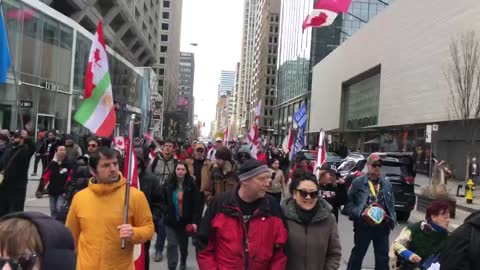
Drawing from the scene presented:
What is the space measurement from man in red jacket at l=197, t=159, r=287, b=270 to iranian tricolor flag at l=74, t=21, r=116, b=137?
426cm

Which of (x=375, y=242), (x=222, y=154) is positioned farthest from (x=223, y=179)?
(x=375, y=242)

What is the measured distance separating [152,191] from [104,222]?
200 centimetres

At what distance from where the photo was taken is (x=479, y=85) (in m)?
29.1

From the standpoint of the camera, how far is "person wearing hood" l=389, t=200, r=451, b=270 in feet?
16.0

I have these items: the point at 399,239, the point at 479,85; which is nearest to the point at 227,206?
the point at 399,239

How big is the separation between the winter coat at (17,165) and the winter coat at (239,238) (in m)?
5.41

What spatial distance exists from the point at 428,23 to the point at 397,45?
7043 millimetres

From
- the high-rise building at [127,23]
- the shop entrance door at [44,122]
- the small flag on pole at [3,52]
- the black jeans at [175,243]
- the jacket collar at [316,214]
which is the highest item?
the high-rise building at [127,23]

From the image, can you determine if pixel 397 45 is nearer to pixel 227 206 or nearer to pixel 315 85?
pixel 315 85

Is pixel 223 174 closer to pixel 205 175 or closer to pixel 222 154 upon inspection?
pixel 222 154

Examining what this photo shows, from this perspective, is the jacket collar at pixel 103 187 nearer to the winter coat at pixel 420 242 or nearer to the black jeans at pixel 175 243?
the winter coat at pixel 420 242

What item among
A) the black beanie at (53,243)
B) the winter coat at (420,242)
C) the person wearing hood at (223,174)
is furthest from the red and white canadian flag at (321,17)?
the black beanie at (53,243)

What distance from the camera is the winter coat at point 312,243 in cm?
411

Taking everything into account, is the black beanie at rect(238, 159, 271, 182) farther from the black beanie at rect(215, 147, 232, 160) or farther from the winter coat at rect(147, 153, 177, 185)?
the winter coat at rect(147, 153, 177, 185)
